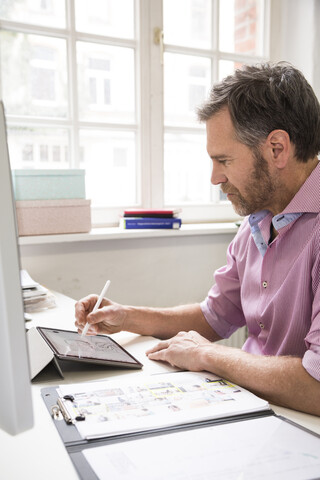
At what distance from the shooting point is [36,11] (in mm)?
1975

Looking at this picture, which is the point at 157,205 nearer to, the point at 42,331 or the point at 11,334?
the point at 42,331

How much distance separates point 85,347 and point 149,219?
3.30ft

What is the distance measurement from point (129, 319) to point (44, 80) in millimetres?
1203

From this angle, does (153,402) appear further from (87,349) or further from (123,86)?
(123,86)

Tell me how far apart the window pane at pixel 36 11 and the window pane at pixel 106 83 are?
0.45ft

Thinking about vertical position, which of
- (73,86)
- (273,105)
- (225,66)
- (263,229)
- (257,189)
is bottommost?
(263,229)

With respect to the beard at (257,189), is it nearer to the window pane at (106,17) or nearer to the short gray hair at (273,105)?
the short gray hair at (273,105)

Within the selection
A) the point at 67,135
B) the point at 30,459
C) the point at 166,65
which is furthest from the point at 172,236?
the point at 30,459

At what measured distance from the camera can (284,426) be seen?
2.52 feet

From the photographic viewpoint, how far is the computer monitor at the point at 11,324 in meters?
0.43

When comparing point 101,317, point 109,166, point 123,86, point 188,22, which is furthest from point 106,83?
point 101,317

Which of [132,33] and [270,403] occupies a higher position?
[132,33]

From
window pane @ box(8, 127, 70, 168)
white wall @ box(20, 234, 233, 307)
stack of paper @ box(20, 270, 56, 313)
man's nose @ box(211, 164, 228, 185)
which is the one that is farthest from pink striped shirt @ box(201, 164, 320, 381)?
window pane @ box(8, 127, 70, 168)

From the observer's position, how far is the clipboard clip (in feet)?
2.55
